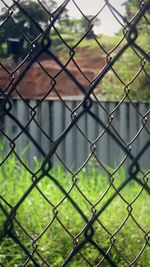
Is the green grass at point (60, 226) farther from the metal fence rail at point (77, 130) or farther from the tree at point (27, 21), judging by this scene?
the metal fence rail at point (77, 130)

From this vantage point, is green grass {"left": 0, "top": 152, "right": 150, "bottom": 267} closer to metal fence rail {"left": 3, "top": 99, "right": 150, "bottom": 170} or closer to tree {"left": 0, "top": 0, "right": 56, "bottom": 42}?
tree {"left": 0, "top": 0, "right": 56, "bottom": 42}

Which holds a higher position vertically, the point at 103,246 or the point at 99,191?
the point at 99,191

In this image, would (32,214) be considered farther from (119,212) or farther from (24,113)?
(24,113)

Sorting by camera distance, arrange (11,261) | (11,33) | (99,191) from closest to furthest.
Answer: (11,33)
(11,261)
(99,191)

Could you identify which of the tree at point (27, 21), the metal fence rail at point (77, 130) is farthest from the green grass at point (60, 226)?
the metal fence rail at point (77, 130)

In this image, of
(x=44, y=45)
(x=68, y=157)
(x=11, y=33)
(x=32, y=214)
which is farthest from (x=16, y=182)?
(x=68, y=157)

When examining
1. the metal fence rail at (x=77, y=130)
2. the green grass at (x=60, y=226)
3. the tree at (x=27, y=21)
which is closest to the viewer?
the tree at (x=27, y=21)

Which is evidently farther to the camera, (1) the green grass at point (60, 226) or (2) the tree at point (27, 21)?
(1) the green grass at point (60, 226)

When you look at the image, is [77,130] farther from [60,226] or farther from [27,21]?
[27,21]

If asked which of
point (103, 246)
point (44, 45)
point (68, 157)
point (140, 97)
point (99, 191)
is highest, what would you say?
point (140, 97)

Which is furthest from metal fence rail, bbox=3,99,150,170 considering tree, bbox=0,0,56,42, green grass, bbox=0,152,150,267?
tree, bbox=0,0,56,42

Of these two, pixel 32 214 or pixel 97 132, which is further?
pixel 97 132

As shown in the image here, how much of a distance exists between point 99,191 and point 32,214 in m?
0.62

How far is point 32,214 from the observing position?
104 inches
